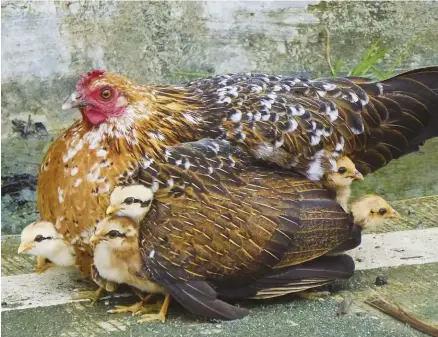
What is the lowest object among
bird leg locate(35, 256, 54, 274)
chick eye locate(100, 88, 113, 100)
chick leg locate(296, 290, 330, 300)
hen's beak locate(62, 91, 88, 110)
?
chick leg locate(296, 290, 330, 300)

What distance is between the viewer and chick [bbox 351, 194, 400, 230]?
4801 millimetres

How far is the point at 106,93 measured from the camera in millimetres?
4500

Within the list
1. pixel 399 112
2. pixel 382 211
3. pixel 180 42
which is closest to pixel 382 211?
pixel 382 211

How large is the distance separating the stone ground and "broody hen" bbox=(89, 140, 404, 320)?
103mm

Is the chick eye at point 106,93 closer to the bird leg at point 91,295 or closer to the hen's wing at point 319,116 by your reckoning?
the hen's wing at point 319,116

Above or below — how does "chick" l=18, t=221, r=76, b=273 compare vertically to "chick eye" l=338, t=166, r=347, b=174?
below

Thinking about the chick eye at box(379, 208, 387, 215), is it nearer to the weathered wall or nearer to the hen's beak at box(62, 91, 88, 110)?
the hen's beak at box(62, 91, 88, 110)

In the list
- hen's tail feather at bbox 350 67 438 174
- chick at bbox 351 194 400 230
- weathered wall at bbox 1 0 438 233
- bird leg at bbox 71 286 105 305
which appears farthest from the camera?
weathered wall at bbox 1 0 438 233

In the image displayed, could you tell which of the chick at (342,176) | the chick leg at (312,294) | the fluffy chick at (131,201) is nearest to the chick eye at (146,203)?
the fluffy chick at (131,201)

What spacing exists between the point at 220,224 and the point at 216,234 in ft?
0.16

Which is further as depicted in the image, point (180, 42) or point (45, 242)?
point (180, 42)

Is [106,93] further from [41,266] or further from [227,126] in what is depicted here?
[41,266]

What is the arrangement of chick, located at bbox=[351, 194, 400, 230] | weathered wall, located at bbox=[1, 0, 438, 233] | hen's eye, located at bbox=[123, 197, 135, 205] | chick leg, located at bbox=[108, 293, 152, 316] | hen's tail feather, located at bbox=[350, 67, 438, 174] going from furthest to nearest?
1. weathered wall, located at bbox=[1, 0, 438, 233]
2. hen's tail feather, located at bbox=[350, 67, 438, 174]
3. chick, located at bbox=[351, 194, 400, 230]
4. chick leg, located at bbox=[108, 293, 152, 316]
5. hen's eye, located at bbox=[123, 197, 135, 205]

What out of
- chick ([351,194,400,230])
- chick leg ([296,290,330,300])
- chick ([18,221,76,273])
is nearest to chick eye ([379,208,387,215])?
chick ([351,194,400,230])
